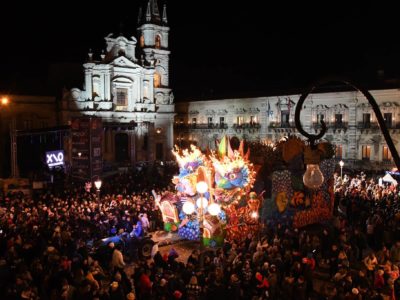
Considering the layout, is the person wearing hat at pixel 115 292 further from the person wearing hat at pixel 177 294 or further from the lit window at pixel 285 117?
the lit window at pixel 285 117

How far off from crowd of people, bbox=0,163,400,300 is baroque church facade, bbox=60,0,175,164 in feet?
75.3

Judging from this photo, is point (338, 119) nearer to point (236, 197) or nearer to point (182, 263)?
point (236, 197)

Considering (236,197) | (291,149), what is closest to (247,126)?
(291,149)

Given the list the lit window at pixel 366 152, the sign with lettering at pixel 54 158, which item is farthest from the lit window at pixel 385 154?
the sign with lettering at pixel 54 158

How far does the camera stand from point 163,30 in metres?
44.9

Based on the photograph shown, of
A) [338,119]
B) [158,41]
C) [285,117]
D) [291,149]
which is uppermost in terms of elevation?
[158,41]

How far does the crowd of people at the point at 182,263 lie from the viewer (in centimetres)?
961

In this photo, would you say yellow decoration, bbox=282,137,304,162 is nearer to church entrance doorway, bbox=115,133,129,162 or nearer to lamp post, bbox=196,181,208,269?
lamp post, bbox=196,181,208,269

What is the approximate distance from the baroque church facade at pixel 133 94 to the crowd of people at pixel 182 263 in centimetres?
2297

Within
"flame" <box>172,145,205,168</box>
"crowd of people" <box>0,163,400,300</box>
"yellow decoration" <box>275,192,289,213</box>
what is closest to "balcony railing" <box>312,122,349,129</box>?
"crowd of people" <box>0,163,400,300</box>

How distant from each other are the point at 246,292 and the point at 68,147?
29964 mm

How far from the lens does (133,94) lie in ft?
140

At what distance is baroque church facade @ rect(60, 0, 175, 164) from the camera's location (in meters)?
39.8

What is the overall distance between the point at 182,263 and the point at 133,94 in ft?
108
